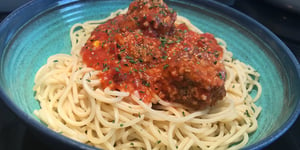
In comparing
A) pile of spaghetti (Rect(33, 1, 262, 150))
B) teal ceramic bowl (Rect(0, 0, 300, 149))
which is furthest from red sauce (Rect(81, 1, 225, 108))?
teal ceramic bowl (Rect(0, 0, 300, 149))

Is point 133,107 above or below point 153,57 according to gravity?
below

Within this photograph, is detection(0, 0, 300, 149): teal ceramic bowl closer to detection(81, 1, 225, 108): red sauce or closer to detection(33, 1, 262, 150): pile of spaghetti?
detection(33, 1, 262, 150): pile of spaghetti

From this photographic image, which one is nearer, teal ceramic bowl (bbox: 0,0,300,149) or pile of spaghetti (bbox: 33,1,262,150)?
teal ceramic bowl (bbox: 0,0,300,149)

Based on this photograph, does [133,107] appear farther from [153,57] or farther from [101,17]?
[101,17]

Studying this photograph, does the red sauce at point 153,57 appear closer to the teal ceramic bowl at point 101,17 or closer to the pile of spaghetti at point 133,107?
the pile of spaghetti at point 133,107

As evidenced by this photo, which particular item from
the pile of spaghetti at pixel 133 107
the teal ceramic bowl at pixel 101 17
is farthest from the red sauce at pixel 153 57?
the teal ceramic bowl at pixel 101 17

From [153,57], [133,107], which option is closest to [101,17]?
[153,57]
